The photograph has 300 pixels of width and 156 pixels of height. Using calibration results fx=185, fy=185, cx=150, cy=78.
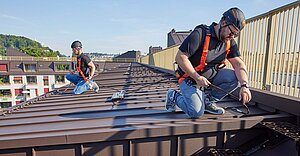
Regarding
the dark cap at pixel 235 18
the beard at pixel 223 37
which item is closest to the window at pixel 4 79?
the beard at pixel 223 37

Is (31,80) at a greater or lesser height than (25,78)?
lesser

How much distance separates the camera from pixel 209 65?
8.05 feet

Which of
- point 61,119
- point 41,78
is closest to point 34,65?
point 41,78

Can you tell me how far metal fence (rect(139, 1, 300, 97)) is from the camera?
8.91ft

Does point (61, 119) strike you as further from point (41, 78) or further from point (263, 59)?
point (41, 78)

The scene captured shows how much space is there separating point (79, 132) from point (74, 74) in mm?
3984

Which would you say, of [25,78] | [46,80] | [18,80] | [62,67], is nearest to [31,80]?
[25,78]

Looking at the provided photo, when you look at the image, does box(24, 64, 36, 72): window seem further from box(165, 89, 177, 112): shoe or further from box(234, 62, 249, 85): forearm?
box(234, 62, 249, 85): forearm

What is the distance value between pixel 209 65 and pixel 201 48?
34 cm

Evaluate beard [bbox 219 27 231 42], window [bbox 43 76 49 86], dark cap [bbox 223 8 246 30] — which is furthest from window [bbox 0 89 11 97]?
dark cap [bbox 223 8 246 30]

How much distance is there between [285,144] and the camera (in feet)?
6.07

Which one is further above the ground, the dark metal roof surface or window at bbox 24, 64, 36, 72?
window at bbox 24, 64, 36, 72

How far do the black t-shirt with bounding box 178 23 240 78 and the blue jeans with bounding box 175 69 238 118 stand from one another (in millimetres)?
227

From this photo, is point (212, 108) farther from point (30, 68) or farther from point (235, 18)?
point (30, 68)
